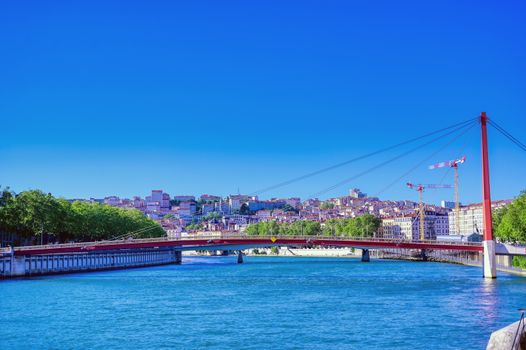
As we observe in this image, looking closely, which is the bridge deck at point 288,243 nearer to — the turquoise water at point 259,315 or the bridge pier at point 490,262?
the bridge pier at point 490,262

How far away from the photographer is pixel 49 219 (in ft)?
244

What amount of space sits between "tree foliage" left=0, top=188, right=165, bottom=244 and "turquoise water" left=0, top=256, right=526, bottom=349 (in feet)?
81.5

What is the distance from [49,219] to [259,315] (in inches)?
1860

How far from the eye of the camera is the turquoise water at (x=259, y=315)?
2489 centimetres

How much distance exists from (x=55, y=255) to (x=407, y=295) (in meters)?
37.6

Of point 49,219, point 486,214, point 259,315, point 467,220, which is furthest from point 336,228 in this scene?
point 259,315

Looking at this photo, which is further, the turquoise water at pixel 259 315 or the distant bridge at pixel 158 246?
the distant bridge at pixel 158 246

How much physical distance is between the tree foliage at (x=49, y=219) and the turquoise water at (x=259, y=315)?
24.9m

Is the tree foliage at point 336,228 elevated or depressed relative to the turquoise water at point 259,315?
elevated

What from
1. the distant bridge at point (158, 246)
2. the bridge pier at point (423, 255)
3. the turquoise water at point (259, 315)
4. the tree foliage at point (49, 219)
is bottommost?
the turquoise water at point (259, 315)

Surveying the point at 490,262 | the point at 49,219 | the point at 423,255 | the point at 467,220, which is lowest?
the point at 423,255

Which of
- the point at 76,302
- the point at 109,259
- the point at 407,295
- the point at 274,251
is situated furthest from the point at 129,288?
the point at 274,251

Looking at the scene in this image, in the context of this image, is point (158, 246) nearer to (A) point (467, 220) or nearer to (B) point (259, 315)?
(B) point (259, 315)

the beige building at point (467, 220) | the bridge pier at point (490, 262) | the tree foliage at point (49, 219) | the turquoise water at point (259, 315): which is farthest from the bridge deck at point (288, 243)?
the beige building at point (467, 220)
